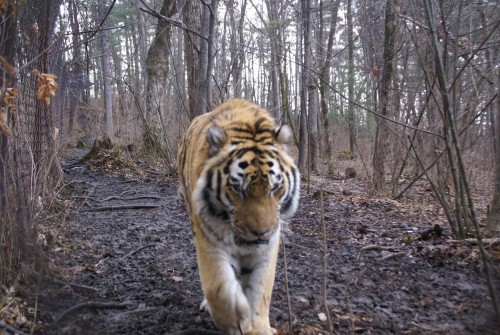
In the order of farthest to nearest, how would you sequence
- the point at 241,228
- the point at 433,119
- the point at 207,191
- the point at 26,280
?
the point at 433,119, the point at 26,280, the point at 207,191, the point at 241,228

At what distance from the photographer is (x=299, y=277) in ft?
14.9

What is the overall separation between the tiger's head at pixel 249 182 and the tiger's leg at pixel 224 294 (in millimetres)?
211

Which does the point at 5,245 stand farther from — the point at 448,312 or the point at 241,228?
the point at 448,312

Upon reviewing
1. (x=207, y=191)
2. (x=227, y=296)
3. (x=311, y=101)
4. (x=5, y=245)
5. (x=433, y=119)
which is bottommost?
(x=227, y=296)

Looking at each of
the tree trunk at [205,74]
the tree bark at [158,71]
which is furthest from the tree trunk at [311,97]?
the tree bark at [158,71]

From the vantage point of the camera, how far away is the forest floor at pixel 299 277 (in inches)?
132

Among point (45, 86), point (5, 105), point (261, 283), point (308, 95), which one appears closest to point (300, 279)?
point (261, 283)

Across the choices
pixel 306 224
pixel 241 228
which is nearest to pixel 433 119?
pixel 306 224

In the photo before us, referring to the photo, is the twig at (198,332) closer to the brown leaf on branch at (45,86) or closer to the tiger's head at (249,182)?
the tiger's head at (249,182)

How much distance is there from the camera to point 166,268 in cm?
489

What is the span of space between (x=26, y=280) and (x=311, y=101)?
10.5 m

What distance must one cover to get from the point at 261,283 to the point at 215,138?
1119 millimetres

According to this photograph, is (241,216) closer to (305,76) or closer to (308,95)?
(305,76)

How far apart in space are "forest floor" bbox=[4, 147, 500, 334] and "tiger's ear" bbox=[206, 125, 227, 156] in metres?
1.17
